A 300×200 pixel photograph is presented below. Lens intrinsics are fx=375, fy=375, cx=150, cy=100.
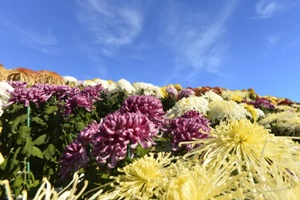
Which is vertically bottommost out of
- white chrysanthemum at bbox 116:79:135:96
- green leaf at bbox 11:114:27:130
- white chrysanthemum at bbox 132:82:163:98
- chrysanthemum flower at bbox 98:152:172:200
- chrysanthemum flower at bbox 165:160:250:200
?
chrysanthemum flower at bbox 165:160:250:200

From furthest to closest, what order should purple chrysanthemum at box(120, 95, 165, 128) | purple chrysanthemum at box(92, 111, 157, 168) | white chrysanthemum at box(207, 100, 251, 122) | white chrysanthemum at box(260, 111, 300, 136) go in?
white chrysanthemum at box(260, 111, 300, 136), white chrysanthemum at box(207, 100, 251, 122), purple chrysanthemum at box(120, 95, 165, 128), purple chrysanthemum at box(92, 111, 157, 168)

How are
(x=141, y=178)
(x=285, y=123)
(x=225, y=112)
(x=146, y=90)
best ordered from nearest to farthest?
(x=141, y=178) < (x=225, y=112) < (x=285, y=123) < (x=146, y=90)

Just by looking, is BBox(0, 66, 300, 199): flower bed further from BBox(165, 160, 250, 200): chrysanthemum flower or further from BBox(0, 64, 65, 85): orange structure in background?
BBox(0, 64, 65, 85): orange structure in background

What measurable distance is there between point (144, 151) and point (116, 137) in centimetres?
54

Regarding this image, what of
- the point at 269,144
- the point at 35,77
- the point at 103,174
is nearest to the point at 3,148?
the point at 103,174

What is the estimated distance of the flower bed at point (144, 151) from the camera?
917 mm

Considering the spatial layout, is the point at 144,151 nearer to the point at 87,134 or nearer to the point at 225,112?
the point at 87,134

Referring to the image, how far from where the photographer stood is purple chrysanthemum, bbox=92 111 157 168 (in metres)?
2.18

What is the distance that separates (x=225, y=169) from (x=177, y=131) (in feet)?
4.88

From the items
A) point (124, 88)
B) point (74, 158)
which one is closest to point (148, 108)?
point (74, 158)

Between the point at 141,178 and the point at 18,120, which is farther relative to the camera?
the point at 18,120

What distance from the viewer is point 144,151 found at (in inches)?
106

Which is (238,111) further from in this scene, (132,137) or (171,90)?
(171,90)

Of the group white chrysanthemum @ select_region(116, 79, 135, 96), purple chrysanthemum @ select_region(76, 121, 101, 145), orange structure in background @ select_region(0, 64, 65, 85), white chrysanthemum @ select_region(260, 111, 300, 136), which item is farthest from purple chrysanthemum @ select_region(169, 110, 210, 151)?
orange structure in background @ select_region(0, 64, 65, 85)
